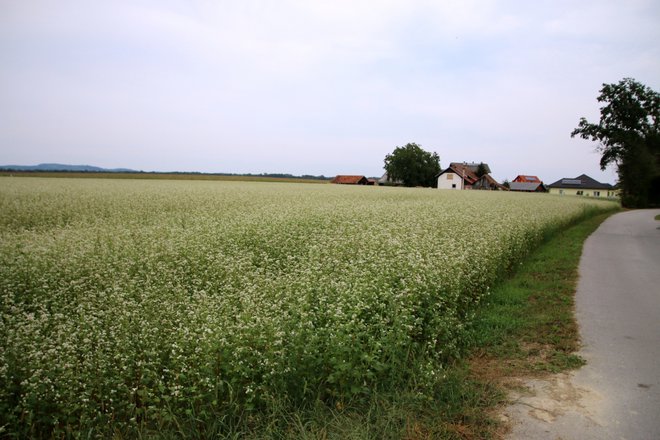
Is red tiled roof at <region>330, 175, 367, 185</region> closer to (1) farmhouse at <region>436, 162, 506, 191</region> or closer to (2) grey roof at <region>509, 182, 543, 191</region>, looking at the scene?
(1) farmhouse at <region>436, 162, 506, 191</region>

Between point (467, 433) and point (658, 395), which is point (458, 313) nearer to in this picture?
point (658, 395)

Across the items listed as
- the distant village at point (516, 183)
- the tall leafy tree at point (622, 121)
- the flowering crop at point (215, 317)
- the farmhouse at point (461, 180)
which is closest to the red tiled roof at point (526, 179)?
the distant village at point (516, 183)

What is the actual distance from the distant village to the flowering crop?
85.3 metres

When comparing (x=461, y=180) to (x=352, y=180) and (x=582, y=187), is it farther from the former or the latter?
(x=582, y=187)

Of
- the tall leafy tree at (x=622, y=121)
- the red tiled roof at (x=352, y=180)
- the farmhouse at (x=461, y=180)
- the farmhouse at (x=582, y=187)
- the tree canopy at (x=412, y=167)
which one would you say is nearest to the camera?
the tall leafy tree at (x=622, y=121)

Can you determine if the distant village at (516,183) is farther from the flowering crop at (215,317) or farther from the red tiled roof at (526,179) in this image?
the flowering crop at (215,317)

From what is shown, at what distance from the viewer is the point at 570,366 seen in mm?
4730

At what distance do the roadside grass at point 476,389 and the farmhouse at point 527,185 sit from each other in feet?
335

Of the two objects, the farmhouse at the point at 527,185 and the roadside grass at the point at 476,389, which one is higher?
the farmhouse at the point at 527,185

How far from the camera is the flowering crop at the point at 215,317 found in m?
3.79

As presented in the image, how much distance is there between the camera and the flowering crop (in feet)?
12.4

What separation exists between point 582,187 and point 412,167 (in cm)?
4745

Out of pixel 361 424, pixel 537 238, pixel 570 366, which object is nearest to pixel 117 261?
pixel 361 424

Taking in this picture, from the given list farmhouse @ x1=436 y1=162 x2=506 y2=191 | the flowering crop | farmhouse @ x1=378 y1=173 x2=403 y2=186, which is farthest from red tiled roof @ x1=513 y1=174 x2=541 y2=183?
the flowering crop
